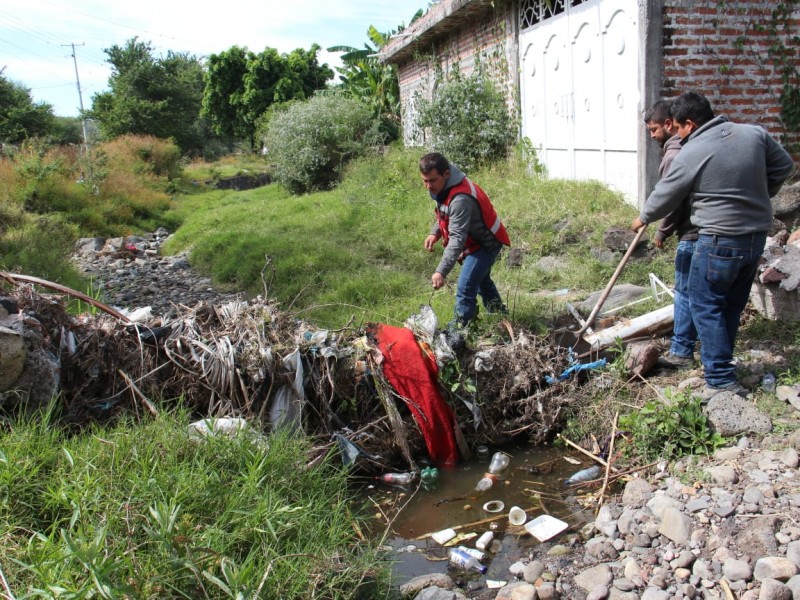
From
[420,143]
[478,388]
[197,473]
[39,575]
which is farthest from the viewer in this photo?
[420,143]

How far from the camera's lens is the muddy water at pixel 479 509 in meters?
3.30

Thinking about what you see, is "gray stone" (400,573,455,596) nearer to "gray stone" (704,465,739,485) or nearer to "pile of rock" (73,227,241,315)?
"gray stone" (704,465,739,485)

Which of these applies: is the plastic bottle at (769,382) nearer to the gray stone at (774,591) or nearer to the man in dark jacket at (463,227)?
the gray stone at (774,591)

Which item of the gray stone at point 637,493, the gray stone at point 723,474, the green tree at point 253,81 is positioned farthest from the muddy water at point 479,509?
the green tree at point 253,81

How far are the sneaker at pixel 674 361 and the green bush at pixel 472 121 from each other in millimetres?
7230

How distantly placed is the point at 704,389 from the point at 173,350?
3334 mm

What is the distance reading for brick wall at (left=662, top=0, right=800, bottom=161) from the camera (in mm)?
7070

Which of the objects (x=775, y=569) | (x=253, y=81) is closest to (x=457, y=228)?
(x=775, y=569)

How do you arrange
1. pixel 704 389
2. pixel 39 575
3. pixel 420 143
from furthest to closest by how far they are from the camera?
1. pixel 420 143
2. pixel 704 389
3. pixel 39 575

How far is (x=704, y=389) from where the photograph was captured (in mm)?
3986

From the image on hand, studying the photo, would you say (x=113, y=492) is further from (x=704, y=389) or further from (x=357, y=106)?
(x=357, y=106)

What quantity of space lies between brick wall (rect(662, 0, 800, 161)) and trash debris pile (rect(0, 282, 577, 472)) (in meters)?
4.37

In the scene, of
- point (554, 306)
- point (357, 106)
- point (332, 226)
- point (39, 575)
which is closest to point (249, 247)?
point (332, 226)

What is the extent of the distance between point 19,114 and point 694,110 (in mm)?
35353
